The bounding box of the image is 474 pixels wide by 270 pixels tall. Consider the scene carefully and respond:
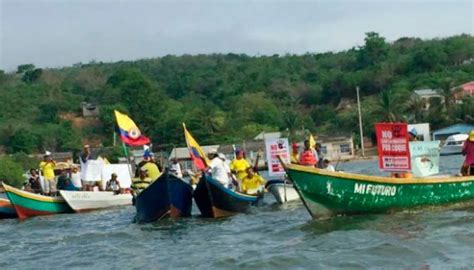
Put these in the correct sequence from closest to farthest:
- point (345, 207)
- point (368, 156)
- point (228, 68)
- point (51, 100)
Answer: point (345, 207) → point (368, 156) → point (51, 100) → point (228, 68)

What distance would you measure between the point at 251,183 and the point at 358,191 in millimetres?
6296

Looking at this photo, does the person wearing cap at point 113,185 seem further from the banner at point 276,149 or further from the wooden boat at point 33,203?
the banner at point 276,149

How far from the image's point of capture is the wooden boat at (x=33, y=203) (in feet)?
84.4

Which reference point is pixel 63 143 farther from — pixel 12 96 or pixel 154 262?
pixel 154 262

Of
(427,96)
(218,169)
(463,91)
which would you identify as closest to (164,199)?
(218,169)

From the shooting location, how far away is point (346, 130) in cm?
9300

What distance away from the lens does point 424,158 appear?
1861cm

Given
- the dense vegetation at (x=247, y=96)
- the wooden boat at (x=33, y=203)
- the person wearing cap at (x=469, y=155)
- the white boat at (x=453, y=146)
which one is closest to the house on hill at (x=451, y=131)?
the dense vegetation at (x=247, y=96)

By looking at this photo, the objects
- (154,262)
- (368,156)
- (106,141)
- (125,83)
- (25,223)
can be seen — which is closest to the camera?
(154,262)

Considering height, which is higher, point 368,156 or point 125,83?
point 125,83

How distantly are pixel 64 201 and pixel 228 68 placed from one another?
119576 millimetres

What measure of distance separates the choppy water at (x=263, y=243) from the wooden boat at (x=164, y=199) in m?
0.29

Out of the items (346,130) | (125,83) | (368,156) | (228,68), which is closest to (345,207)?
(368,156)

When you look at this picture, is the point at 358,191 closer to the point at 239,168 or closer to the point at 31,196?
the point at 239,168
